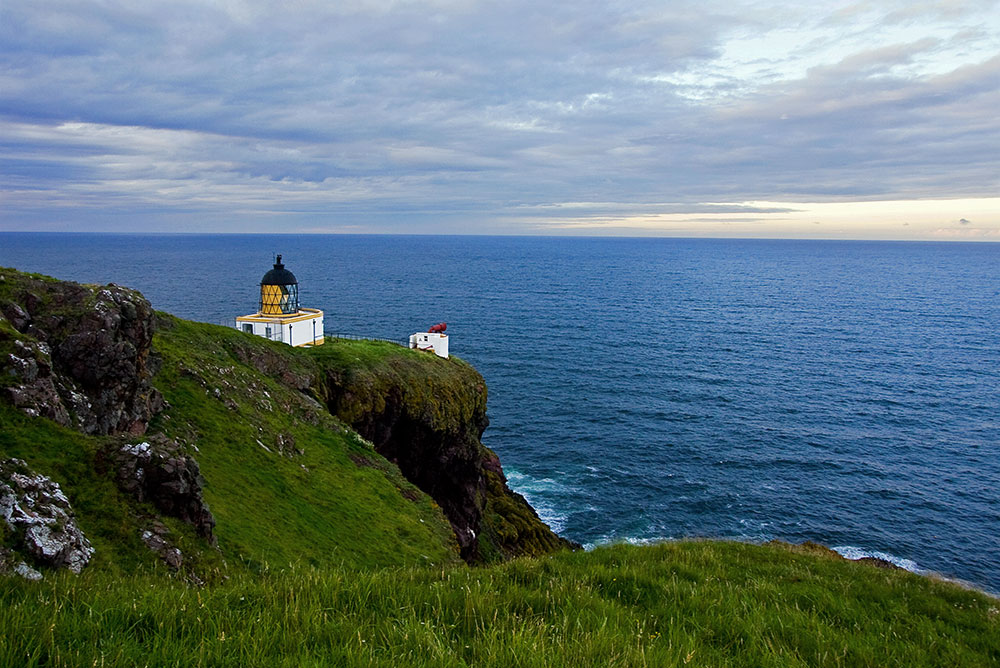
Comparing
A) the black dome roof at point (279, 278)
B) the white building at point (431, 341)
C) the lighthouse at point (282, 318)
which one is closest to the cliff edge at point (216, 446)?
the lighthouse at point (282, 318)

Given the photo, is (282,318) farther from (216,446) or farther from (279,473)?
(216,446)


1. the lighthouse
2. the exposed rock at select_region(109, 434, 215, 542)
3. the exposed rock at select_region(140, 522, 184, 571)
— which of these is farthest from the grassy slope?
the lighthouse

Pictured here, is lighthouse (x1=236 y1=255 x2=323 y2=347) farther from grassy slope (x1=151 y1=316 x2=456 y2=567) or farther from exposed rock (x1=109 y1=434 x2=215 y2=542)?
exposed rock (x1=109 y1=434 x2=215 y2=542)

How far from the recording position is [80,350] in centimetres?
1705

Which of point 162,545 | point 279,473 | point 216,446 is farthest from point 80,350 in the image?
point 279,473

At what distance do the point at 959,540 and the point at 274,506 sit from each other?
46363mm

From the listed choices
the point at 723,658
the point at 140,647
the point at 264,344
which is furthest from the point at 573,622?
the point at 264,344

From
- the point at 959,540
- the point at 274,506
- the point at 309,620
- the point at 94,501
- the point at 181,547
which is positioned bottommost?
the point at 959,540

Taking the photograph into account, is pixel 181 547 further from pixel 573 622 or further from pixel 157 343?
pixel 157 343

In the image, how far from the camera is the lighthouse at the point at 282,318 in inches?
1877

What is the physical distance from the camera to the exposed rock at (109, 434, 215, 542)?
13.3 m

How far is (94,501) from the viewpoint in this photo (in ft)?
40.3

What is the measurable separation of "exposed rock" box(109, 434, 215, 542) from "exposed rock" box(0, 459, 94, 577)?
1.63 m

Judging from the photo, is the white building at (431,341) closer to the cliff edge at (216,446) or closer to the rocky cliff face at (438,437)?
the rocky cliff face at (438,437)
